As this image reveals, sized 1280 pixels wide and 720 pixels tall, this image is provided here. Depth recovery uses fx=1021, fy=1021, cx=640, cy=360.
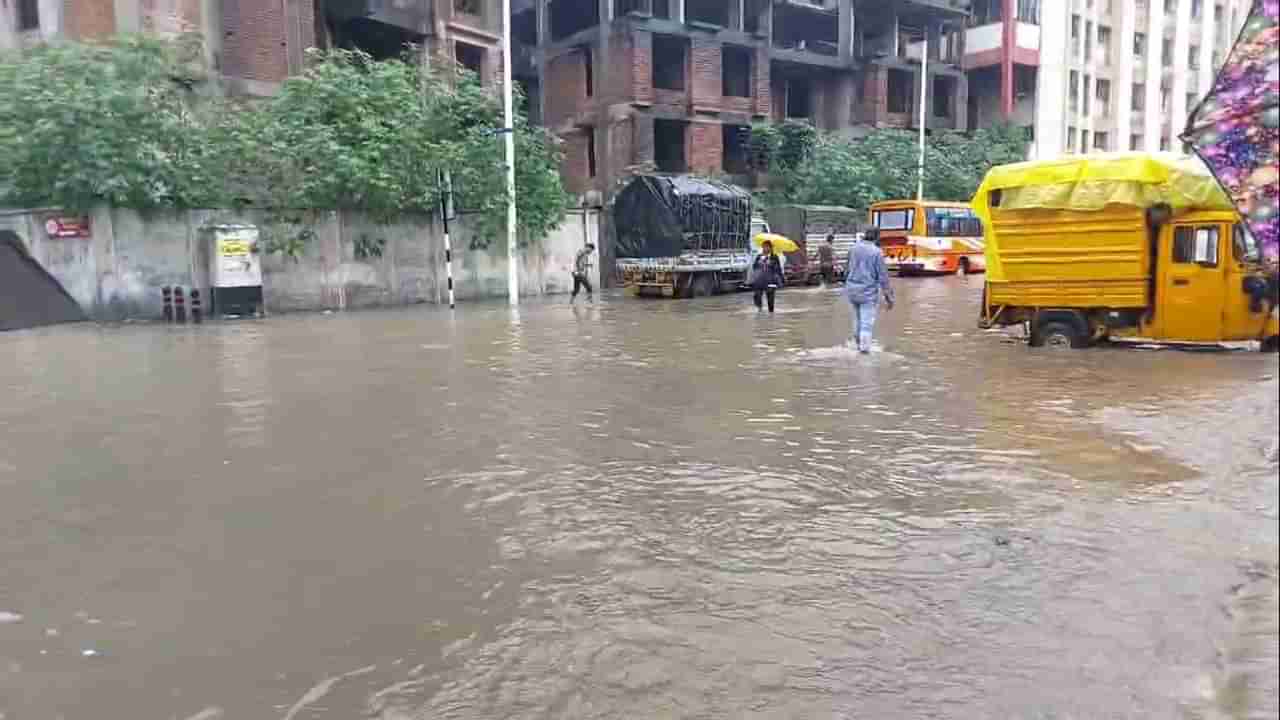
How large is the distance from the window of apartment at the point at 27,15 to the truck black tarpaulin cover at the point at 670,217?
49.4ft

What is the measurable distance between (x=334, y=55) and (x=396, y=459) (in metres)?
18.5

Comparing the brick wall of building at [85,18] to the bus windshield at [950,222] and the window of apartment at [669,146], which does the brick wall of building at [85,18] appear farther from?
the bus windshield at [950,222]

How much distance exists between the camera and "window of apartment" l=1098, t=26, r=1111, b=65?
183ft

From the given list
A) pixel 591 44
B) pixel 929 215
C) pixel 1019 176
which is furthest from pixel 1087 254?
pixel 591 44

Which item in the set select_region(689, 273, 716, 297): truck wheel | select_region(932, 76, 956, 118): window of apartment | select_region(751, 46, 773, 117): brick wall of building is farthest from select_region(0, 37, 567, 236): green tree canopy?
select_region(932, 76, 956, 118): window of apartment

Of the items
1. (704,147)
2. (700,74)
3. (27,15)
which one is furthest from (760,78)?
(27,15)

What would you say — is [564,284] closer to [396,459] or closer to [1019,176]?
[1019,176]

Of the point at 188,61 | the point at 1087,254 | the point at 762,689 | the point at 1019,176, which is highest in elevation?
the point at 188,61

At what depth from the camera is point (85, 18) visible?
2448cm

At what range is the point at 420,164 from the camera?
23.0 meters

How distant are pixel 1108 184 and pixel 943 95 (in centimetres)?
4260

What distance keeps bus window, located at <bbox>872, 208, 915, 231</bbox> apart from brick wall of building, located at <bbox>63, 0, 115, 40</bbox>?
23781mm

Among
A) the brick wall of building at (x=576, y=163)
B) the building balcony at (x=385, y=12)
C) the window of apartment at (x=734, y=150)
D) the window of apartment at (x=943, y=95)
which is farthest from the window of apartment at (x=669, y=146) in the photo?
the window of apartment at (x=943, y=95)

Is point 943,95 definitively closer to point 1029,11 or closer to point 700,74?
point 1029,11
